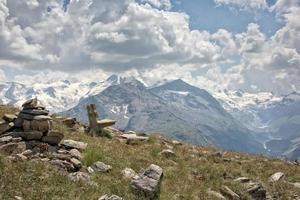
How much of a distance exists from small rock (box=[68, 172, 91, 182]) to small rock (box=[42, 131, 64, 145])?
4.00 m

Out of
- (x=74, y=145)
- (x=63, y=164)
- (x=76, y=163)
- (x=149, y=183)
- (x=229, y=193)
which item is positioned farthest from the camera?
(x=74, y=145)

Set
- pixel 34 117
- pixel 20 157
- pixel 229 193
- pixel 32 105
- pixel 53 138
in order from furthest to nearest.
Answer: pixel 32 105
pixel 53 138
pixel 34 117
pixel 229 193
pixel 20 157

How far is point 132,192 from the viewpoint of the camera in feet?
55.9

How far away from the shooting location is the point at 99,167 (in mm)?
19562

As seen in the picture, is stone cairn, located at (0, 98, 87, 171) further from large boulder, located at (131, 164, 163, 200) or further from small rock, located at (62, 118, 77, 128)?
small rock, located at (62, 118, 77, 128)

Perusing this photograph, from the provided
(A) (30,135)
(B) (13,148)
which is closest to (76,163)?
(B) (13,148)

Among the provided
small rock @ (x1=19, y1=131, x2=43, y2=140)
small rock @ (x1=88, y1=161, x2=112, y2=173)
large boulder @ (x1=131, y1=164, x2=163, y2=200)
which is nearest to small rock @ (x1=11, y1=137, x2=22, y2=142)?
small rock @ (x1=19, y1=131, x2=43, y2=140)

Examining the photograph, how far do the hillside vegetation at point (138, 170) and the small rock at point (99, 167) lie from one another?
0.29 m

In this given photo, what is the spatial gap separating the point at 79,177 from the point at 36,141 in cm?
444

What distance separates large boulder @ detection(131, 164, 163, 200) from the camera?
1697 centimetres

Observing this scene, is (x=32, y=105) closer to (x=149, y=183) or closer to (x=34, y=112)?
(x=34, y=112)

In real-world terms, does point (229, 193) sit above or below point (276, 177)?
above

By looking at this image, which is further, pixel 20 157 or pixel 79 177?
pixel 20 157

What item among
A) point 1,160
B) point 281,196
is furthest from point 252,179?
point 1,160
